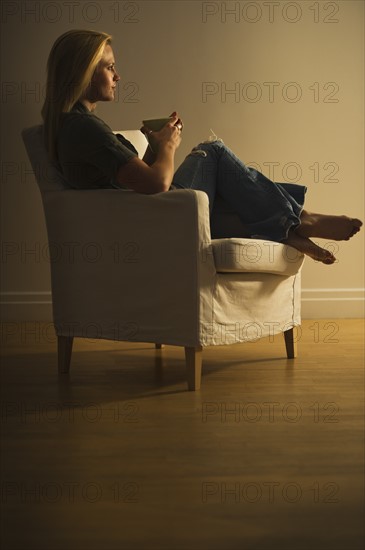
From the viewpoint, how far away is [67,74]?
2.84 metres

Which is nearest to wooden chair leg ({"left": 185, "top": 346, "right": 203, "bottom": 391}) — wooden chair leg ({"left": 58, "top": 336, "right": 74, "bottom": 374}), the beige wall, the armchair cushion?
the armchair cushion

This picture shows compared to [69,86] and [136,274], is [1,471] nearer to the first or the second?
[136,274]

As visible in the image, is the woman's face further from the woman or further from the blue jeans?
the blue jeans

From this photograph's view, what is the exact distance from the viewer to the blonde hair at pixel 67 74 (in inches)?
111

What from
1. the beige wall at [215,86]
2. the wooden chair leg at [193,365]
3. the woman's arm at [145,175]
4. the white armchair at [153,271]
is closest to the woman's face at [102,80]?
the white armchair at [153,271]

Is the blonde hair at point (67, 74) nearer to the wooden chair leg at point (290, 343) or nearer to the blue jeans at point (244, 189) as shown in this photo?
the blue jeans at point (244, 189)

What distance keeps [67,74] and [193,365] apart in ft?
3.45

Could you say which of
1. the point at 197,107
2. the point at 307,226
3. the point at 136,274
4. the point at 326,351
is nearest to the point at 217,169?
the point at 307,226

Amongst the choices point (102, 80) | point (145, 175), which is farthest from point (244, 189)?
point (102, 80)

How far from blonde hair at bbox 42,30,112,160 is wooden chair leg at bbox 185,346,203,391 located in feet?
2.62

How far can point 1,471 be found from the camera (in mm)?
1794

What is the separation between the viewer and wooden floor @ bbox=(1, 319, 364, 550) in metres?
1.44

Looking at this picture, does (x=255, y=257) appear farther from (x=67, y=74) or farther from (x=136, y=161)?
(x=67, y=74)

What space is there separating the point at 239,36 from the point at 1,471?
3087mm
